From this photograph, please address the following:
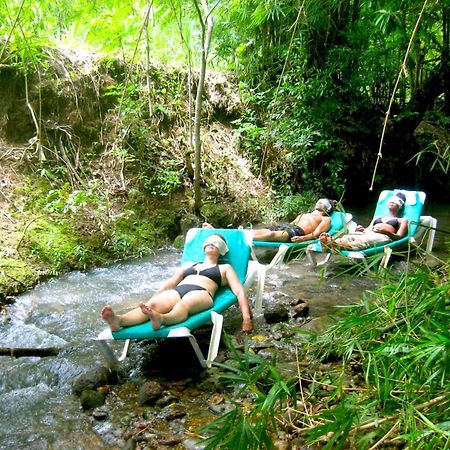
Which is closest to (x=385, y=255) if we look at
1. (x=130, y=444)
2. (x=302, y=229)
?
(x=130, y=444)

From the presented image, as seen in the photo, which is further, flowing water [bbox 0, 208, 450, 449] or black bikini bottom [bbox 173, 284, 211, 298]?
black bikini bottom [bbox 173, 284, 211, 298]

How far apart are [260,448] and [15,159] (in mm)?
5221

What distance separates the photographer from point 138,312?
274 centimetres

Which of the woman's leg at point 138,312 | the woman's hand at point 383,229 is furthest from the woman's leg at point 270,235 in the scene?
the woman's leg at point 138,312

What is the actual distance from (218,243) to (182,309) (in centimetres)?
96

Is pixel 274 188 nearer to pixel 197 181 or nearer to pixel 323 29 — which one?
pixel 197 181

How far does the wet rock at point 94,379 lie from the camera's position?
8.19 ft

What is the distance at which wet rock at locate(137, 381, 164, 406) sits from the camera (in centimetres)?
238

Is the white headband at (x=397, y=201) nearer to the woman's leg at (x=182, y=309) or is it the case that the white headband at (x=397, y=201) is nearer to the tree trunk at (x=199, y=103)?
the tree trunk at (x=199, y=103)

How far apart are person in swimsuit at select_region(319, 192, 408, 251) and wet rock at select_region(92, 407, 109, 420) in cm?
263

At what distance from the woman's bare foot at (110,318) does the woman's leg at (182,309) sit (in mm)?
171

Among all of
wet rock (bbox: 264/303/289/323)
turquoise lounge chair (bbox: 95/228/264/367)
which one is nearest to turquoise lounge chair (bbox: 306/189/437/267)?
turquoise lounge chair (bbox: 95/228/264/367)

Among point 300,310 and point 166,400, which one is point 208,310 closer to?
point 166,400

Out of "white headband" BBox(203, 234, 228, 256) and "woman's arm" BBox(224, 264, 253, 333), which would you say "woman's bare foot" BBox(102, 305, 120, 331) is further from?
"white headband" BBox(203, 234, 228, 256)
